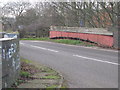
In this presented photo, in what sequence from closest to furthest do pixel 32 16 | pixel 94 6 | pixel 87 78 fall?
pixel 87 78 < pixel 94 6 < pixel 32 16

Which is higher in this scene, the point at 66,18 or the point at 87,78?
the point at 66,18

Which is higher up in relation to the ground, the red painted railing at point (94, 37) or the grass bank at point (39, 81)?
the red painted railing at point (94, 37)

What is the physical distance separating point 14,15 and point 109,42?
43.1 meters

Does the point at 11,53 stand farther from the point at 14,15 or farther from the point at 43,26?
the point at 14,15

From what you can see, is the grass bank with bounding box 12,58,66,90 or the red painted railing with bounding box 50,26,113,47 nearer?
the grass bank with bounding box 12,58,66,90

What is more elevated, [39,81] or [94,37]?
[94,37]

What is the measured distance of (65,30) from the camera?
34.5 meters

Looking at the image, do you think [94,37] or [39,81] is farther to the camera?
[94,37]

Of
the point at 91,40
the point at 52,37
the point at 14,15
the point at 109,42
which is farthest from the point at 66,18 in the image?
the point at 14,15

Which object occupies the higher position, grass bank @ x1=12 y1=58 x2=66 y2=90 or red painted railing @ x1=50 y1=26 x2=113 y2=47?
red painted railing @ x1=50 y1=26 x2=113 y2=47

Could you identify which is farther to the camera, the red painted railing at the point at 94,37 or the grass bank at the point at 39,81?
the red painted railing at the point at 94,37

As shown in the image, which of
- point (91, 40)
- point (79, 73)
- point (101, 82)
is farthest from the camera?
point (91, 40)

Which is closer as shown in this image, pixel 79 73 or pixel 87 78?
pixel 87 78

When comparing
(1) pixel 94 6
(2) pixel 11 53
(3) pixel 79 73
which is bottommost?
(3) pixel 79 73
